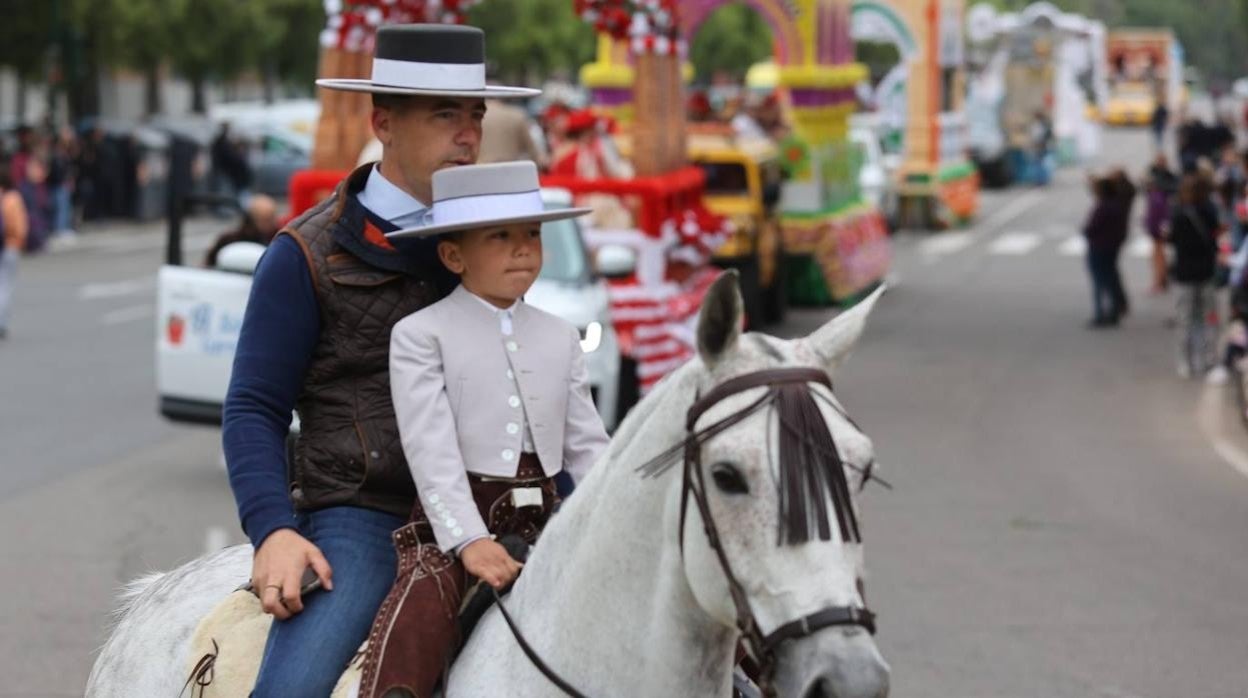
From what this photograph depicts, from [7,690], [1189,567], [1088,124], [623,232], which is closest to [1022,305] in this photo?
[623,232]

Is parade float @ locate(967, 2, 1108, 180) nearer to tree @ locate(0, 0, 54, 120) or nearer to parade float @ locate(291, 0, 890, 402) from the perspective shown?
tree @ locate(0, 0, 54, 120)

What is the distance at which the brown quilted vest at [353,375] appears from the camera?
14.1ft

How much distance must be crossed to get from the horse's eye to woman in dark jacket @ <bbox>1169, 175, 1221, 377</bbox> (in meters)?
16.7

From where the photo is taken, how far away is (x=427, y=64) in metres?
4.47

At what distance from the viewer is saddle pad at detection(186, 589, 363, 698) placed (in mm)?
4391

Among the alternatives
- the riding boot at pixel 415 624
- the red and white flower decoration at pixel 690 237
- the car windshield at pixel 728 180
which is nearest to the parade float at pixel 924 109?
the car windshield at pixel 728 180

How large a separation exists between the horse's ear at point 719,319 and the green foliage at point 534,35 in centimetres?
6133

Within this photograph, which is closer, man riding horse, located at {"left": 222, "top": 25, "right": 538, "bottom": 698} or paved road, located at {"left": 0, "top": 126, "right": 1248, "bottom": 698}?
man riding horse, located at {"left": 222, "top": 25, "right": 538, "bottom": 698}

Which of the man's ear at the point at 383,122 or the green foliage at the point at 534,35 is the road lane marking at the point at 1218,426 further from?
the green foliage at the point at 534,35

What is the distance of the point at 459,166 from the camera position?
4.39 metres

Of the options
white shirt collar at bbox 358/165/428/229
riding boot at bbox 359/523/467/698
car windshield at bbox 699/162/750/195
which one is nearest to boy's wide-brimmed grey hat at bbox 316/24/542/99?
white shirt collar at bbox 358/165/428/229

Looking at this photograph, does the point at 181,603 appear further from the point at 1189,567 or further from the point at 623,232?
the point at 623,232

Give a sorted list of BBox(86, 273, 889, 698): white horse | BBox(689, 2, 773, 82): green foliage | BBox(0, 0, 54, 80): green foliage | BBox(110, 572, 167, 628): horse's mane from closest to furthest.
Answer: BBox(86, 273, 889, 698): white horse
BBox(110, 572, 167, 628): horse's mane
BBox(0, 0, 54, 80): green foliage
BBox(689, 2, 773, 82): green foliage

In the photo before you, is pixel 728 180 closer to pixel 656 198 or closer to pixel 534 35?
pixel 656 198
